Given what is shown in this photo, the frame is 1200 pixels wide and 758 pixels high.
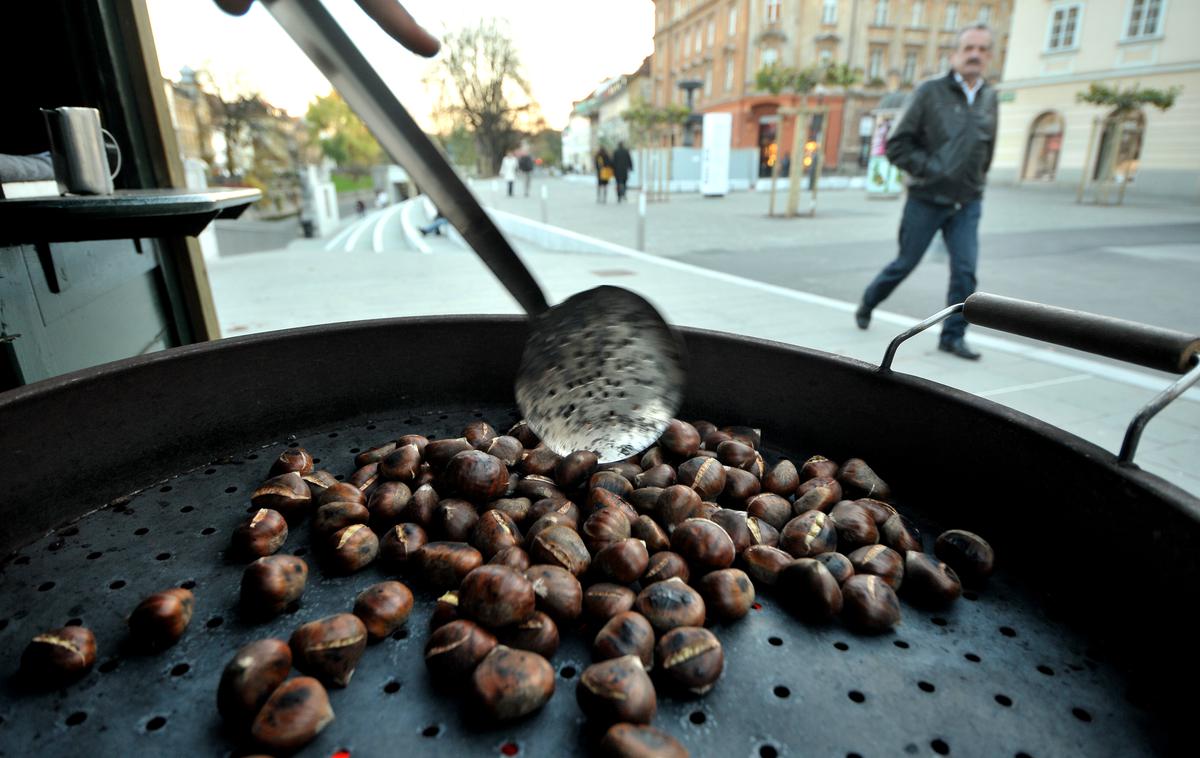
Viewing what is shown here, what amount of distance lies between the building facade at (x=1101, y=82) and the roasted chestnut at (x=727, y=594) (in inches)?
760

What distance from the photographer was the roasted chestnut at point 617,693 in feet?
2.84

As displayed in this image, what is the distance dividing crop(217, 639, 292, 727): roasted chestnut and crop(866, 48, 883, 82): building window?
39149 mm

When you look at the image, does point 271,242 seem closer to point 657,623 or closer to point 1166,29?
point 657,623

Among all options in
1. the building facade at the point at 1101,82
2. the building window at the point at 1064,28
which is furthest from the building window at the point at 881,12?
the building window at the point at 1064,28

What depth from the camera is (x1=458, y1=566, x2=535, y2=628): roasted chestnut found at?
3.30ft

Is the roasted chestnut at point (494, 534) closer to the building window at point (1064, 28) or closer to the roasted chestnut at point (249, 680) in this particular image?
the roasted chestnut at point (249, 680)

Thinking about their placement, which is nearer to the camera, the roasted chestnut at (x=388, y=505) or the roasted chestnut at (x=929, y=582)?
the roasted chestnut at (x=929, y=582)

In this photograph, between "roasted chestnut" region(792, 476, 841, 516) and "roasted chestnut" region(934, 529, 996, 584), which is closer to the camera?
"roasted chestnut" region(934, 529, 996, 584)

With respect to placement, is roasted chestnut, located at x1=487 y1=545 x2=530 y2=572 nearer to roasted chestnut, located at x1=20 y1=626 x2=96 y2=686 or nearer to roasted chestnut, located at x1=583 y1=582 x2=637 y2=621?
roasted chestnut, located at x1=583 y1=582 x2=637 y2=621

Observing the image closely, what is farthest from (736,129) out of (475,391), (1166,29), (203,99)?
(475,391)

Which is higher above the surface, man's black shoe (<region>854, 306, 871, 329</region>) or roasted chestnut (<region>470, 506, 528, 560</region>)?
roasted chestnut (<region>470, 506, 528, 560</region>)

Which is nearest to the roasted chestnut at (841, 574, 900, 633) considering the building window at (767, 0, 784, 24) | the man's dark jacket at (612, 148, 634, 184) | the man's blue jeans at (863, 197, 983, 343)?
the man's blue jeans at (863, 197, 983, 343)

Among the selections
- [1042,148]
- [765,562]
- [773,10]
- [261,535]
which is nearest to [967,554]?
[765,562]

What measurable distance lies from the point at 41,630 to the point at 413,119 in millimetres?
1048
